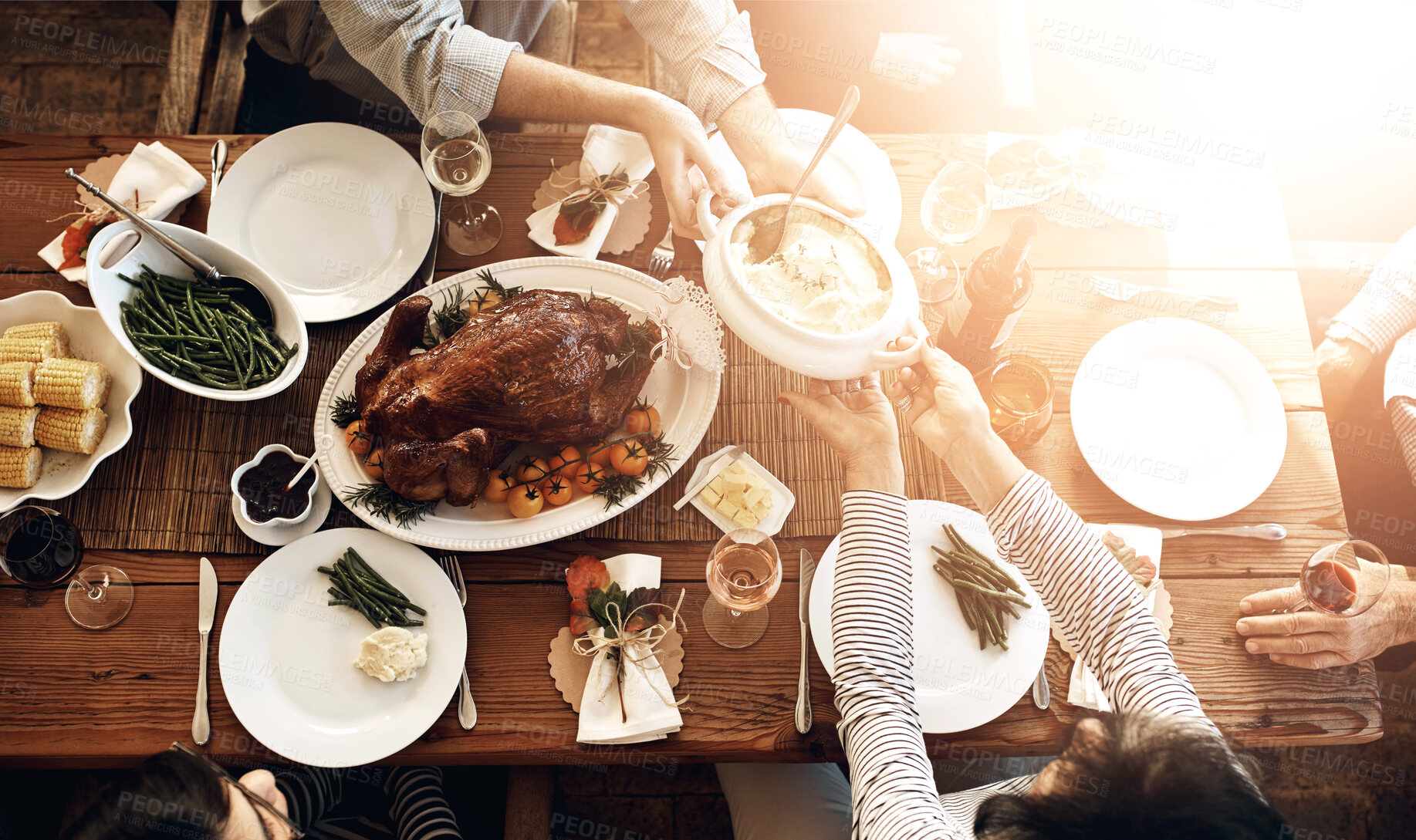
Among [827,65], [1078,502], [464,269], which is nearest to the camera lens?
[1078,502]

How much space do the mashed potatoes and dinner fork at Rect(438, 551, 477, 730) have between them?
3.15 ft

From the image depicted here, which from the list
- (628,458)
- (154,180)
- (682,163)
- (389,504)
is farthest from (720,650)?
(154,180)

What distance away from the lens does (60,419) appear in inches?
68.0

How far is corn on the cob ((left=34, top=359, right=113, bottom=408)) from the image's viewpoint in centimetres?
170

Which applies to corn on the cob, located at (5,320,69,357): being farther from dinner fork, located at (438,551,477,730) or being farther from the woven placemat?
dinner fork, located at (438,551,477,730)

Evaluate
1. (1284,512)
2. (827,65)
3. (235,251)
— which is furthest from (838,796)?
(827,65)

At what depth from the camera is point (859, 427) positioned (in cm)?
174

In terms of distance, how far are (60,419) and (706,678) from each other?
1.60 metres

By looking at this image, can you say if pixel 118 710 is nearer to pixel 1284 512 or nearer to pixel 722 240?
pixel 722 240

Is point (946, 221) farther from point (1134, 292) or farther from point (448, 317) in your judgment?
point (448, 317)

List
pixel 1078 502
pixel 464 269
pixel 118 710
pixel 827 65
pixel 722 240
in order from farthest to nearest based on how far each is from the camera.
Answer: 1. pixel 827 65
2. pixel 464 269
3. pixel 1078 502
4. pixel 118 710
5. pixel 722 240

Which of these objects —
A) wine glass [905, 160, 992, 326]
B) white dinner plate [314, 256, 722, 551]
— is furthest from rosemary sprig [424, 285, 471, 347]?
wine glass [905, 160, 992, 326]

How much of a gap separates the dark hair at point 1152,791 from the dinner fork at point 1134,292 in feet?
3.69

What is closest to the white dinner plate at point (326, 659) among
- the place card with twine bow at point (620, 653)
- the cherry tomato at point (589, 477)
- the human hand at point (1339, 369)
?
the place card with twine bow at point (620, 653)
